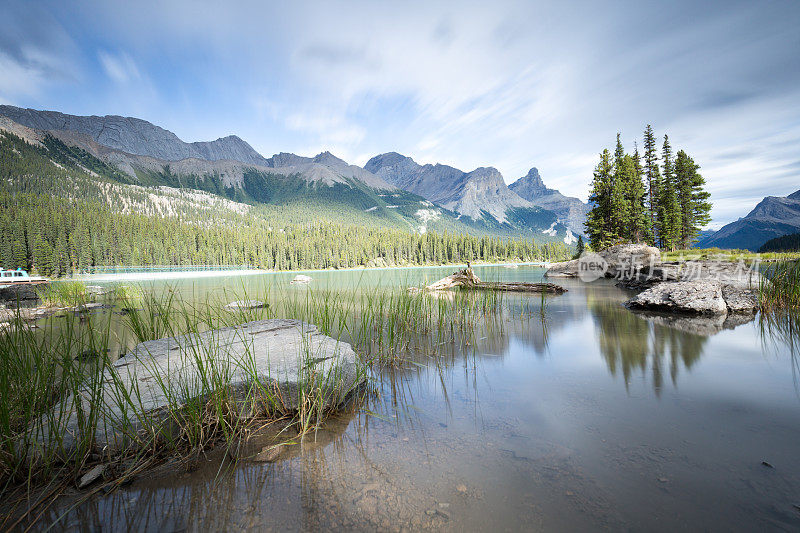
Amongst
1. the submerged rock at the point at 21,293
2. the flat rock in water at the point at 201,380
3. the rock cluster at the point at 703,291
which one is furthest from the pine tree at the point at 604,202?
the submerged rock at the point at 21,293

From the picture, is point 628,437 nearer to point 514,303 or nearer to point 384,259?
point 514,303

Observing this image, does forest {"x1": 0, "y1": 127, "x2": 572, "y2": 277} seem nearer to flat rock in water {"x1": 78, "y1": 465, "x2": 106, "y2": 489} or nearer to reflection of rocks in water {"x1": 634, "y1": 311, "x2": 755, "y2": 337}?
flat rock in water {"x1": 78, "y1": 465, "x2": 106, "y2": 489}

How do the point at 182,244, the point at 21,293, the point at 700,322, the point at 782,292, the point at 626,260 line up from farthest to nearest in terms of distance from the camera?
1. the point at 182,244
2. the point at 626,260
3. the point at 21,293
4. the point at 782,292
5. the point at 700,322

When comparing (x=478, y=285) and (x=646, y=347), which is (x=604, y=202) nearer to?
(x=478, y=285)

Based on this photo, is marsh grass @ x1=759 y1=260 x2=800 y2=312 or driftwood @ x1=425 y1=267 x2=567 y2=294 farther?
driftwood @ x1=425 y1=267 x2=567 y2=294

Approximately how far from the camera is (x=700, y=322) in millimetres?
7734

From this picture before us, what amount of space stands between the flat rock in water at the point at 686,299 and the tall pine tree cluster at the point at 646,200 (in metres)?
24.5

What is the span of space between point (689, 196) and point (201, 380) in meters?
45.2

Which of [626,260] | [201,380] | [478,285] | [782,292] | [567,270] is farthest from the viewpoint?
[567,270]

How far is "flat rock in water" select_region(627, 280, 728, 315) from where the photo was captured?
8.59m

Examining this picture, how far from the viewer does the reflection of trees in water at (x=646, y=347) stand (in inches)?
182

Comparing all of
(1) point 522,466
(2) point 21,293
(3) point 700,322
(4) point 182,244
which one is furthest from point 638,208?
(4) point 182,244

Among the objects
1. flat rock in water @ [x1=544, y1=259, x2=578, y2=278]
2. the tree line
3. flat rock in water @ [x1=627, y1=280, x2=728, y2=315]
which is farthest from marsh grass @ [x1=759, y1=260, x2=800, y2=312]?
flat rock in water @ [x1=544, y1=259, x2=578, y2=278]

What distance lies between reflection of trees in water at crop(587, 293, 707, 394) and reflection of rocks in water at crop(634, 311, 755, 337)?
278 mm
